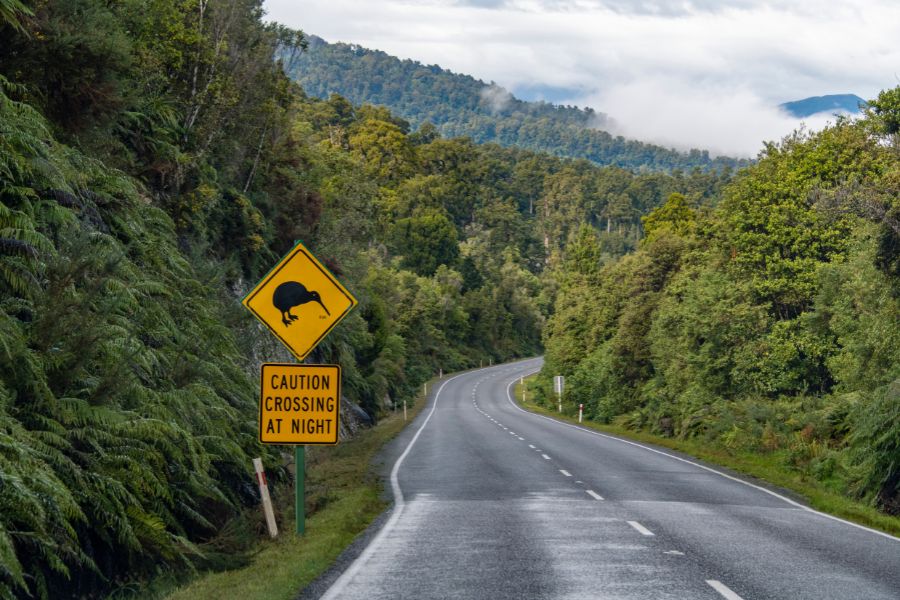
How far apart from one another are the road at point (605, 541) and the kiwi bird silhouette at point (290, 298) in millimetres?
2975

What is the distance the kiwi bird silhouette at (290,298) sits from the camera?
12.3 meters

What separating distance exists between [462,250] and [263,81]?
105288 millimetres

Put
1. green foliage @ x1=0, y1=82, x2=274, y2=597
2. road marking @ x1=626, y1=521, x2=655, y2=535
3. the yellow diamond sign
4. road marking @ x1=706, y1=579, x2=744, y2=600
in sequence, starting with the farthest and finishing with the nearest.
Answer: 1. road marking @ x1=626, y1=521, x2=655, y2=535
2. the yellow diamond sign
3. green foliage @ x1=0, y1=82, x2=274, y2=597
4. road marking @ x1=706, y1=579, x2=744, y2=600

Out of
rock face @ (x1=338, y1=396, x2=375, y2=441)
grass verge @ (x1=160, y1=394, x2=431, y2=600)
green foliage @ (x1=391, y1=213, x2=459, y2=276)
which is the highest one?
green foliage @ (x1=391, y1=213, x2=459, y2=276)

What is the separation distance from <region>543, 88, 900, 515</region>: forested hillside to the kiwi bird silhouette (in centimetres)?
1116

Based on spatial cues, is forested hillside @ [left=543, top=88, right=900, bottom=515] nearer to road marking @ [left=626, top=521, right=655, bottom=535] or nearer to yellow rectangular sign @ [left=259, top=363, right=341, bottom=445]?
road marking @ [left=626, top=521, right=655, bottom=535]

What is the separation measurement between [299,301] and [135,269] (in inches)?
217

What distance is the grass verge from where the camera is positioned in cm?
929

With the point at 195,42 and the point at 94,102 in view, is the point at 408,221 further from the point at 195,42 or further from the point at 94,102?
the point at 94,102

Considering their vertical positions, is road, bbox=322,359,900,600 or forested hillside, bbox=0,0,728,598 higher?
forested hillside, bbox=0,0,728,598

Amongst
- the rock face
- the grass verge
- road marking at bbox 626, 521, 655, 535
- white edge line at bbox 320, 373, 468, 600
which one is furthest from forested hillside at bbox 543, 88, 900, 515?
the rock face

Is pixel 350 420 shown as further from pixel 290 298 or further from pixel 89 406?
pixel 89 406

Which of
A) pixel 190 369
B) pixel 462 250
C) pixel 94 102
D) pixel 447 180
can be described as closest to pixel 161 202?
pixel 94 102

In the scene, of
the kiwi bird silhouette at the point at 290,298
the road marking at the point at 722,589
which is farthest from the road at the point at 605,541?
the kiwi bird silhouette at the point at 290,298
